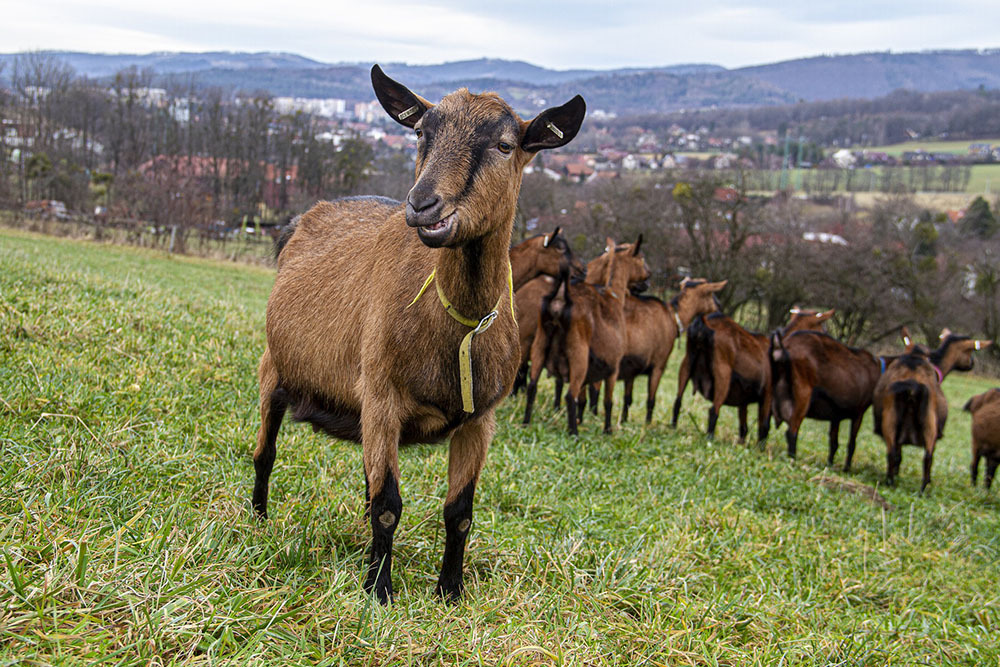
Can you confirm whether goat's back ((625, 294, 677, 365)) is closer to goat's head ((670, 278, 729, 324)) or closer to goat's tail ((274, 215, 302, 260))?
goat's head ((670, 278, 729, 324))

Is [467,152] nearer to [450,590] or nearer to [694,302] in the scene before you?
[450,590]

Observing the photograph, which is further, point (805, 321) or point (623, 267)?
point (805, 321)

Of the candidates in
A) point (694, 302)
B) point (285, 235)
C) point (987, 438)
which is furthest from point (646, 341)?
point (285, 235)

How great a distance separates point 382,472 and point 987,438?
12974mm

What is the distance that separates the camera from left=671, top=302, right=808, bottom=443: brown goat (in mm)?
11461

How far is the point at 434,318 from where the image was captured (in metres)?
3.50

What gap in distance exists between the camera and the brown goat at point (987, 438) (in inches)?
500

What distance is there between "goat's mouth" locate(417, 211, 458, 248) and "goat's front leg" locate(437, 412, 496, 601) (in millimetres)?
1145

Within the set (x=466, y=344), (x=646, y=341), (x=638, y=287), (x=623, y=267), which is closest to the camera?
(x=466, y=344)

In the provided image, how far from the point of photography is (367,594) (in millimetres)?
3494

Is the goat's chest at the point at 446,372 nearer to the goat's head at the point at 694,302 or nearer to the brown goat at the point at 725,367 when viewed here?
the brown goat at the point at 725,367

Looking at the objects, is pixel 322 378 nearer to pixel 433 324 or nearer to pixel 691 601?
pixel 433 324

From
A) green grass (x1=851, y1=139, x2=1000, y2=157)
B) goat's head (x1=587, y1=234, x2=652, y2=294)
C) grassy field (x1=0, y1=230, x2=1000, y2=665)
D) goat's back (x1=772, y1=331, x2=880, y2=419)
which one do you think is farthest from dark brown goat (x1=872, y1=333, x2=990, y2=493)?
green grass (x1=851, y1=139, x2=1000, y2=157)

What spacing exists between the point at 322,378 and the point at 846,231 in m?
44.9
